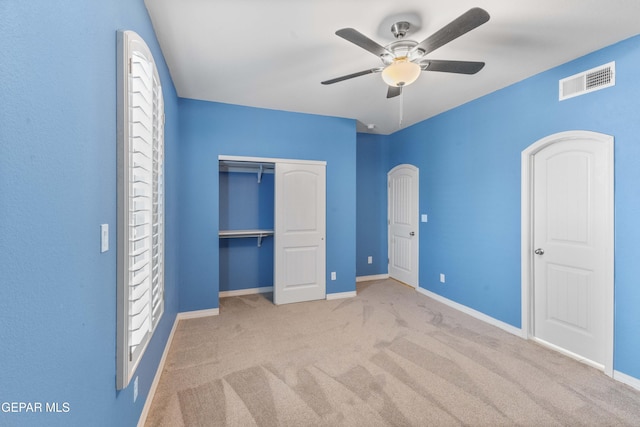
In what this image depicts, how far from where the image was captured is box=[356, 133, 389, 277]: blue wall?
554 cm

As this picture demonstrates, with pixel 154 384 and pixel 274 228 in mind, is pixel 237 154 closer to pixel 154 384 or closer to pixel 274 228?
pixel 274 228

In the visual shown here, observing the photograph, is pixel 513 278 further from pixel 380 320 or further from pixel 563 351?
pixel 380 320

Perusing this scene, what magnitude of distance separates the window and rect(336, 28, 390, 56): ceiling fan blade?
45.6 inches

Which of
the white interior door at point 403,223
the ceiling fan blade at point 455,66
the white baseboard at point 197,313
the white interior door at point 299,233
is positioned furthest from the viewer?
the white interior door at point 403,223

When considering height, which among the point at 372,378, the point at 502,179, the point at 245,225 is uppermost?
the point at 502,179

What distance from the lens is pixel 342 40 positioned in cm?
241

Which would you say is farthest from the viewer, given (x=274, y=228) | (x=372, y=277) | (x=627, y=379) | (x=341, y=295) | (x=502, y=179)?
(x=372, y=277)

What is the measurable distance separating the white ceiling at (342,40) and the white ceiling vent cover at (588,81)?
18 cm

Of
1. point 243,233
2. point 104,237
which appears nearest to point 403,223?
point 243,233

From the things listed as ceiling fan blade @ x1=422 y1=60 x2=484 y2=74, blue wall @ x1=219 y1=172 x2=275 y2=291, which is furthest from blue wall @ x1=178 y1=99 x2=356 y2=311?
ceiling fan blade @ x1=422 y1=60 x2=484 y2=74

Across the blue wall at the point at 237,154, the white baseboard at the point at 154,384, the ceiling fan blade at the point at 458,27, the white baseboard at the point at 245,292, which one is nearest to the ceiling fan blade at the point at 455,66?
the ceiling fan blade at the point at 458,27

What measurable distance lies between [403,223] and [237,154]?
3017 millimetres

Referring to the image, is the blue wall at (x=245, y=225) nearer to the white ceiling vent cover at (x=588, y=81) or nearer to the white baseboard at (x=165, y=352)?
the white baseboard at (x=165, y=352)

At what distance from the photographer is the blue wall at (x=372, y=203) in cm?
554
